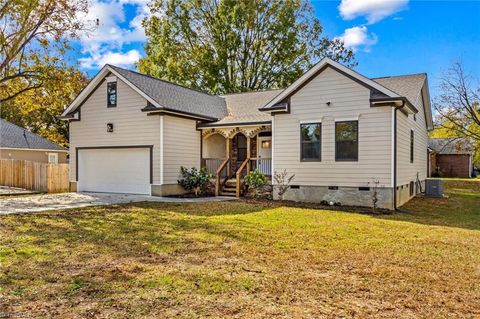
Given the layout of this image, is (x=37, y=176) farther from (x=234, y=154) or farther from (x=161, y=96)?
(x=234, y=154)

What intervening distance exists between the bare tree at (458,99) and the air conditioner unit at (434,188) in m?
5.91

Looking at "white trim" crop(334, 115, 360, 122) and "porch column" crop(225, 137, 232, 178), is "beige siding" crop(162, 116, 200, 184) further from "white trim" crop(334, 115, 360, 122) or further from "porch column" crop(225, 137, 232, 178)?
"white trim" crop(334, 115, 360, 122)

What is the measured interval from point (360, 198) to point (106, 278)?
34.4ft

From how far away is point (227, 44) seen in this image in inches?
1270

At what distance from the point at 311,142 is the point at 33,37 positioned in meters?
14.4

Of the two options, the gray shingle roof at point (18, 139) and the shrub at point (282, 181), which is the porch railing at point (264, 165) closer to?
the shrub at point (282, 181)

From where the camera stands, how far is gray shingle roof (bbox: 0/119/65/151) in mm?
26283

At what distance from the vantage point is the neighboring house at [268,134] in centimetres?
1327

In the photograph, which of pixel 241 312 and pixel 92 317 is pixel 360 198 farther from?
pixel 92 317

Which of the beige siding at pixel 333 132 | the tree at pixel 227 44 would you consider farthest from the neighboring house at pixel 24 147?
the beige siding at pixel 333 132

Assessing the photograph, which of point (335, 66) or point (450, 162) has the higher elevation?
point (335, 66)

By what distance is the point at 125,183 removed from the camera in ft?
57.3

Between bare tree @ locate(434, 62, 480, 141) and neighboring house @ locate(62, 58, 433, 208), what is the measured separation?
6.63ft

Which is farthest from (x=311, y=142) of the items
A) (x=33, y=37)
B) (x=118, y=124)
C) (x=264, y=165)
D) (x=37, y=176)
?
(x=37, y=176)
